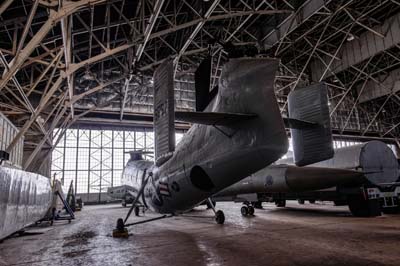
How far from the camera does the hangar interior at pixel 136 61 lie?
430 inches

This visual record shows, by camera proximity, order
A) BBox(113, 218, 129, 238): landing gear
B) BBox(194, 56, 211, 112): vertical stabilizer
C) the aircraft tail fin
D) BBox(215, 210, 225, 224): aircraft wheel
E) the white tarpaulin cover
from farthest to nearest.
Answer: BBox(215, 210, 225, 224): aircraft wheel → BBox(113, 218, 129, 238): landing gear → BBox(194, 56, 211, 112): vertical stabilizer → the white tarpaulin cover → the aircraft tail fin

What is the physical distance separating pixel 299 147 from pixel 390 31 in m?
18.6

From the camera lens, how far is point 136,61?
1490 cm

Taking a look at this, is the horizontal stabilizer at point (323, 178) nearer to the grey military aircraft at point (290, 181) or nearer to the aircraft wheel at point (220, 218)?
the grey military aircraft at point (290, 181)

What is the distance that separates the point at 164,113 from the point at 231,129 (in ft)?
4.58

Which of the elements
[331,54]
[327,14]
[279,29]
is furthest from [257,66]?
[331,54]

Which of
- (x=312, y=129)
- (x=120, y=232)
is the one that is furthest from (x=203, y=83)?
(x=120, y=232)

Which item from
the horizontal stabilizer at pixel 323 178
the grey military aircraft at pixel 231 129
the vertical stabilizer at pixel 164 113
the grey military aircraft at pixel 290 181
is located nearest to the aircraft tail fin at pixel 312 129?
the grey military aircraft at pixel 231 129

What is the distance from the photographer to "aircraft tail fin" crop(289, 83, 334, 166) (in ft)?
17.0

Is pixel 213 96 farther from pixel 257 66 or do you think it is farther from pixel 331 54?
pixel 331 54

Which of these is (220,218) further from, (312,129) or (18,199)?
(18,199)

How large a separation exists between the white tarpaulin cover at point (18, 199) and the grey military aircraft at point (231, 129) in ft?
11.1

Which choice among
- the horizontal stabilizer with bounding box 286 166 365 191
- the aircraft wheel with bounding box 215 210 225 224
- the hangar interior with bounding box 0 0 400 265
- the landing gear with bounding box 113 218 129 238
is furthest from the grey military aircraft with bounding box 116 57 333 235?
the horizontal stabilizer with bounding box 286 166 365 191

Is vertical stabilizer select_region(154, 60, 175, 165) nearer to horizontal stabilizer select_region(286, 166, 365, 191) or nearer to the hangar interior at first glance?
the hangar interior
